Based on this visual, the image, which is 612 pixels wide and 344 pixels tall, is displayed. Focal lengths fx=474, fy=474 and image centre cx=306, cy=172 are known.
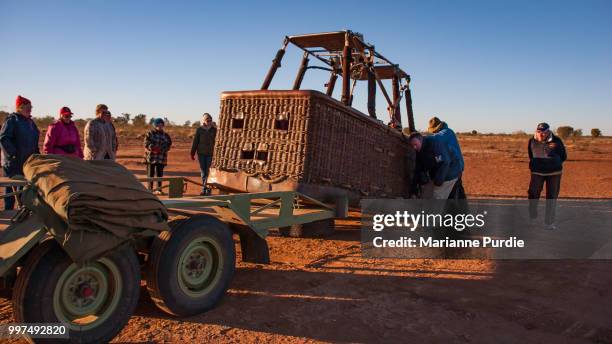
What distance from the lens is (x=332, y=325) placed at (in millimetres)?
3775

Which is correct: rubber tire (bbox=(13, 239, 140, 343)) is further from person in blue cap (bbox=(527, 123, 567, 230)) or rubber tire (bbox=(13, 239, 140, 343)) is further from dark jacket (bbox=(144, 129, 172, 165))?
person in blue cap (bbox=(527, 123, 567, 230))

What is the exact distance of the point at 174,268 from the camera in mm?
3688

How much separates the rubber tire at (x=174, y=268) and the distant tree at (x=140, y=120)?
5749 cm

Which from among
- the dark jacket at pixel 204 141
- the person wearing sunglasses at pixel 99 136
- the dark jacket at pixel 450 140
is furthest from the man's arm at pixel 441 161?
the person wearing sunglasses at pixel 99 136

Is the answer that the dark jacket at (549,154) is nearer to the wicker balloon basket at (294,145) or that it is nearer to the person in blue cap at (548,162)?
the person in blue cap at (548,162)

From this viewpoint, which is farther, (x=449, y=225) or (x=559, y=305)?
(x=449, y=225)

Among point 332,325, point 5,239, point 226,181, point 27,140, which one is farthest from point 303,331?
point 27,140

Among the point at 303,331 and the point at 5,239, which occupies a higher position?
the point at 5,239

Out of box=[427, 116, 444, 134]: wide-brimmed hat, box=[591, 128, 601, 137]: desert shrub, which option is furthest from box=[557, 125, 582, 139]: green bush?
box=[427, 116, 444, 134]: wide-brimmed hat

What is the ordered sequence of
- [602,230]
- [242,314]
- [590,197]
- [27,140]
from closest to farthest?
1. [242,314]
2. [27,140]
3. [602,230]
4. [590,197]

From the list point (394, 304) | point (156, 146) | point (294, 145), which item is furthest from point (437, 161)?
point (156, 146)

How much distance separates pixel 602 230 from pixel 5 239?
8.45 m

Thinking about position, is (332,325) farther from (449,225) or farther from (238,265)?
(449,225)

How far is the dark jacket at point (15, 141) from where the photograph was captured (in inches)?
235
